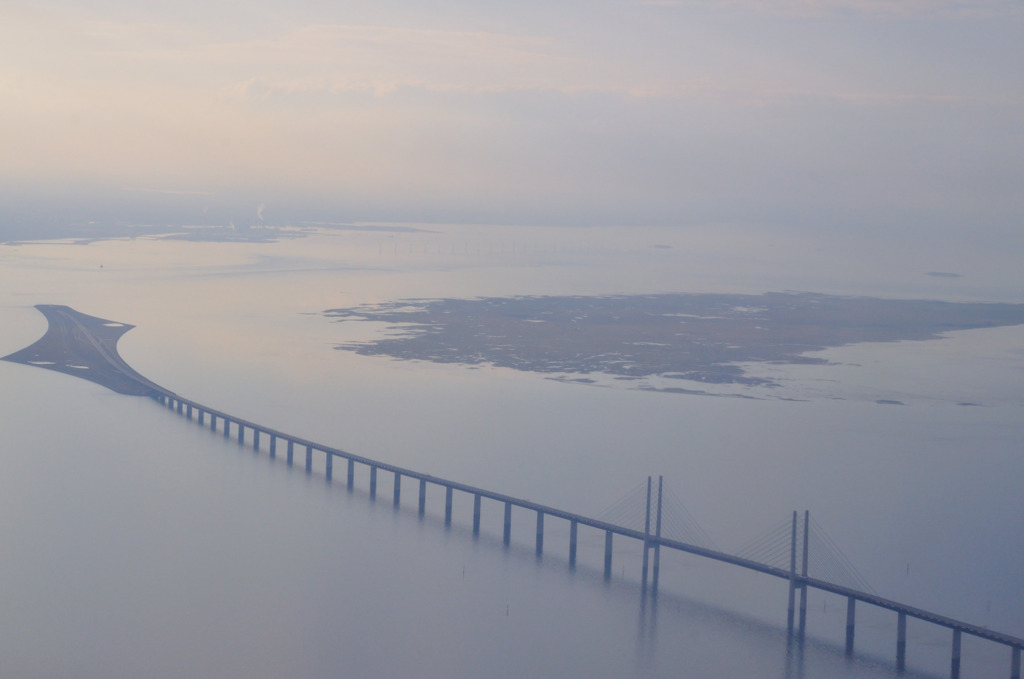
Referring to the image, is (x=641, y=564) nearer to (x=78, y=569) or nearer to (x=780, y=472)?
(x=780, y=472)

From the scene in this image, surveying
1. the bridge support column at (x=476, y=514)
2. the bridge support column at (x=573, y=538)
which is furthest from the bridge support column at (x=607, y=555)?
the bridge support column at (x=476, y=514)

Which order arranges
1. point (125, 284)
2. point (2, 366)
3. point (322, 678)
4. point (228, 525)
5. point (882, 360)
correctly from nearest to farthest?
point (322, 678), point (228, 525), point (2, 366), point (882, 360), point (125, 284)

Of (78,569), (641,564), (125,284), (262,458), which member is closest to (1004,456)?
(641,564)

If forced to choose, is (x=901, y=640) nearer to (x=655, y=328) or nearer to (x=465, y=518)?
(x=465, y=518)

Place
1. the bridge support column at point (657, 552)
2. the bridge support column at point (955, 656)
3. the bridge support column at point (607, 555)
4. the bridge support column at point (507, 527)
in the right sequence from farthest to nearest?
the bridge support column at point (507, 527), the bridge support column at point (607, 555), the bridge support column at point (657, 552), the bridge support column at point (955, 656)

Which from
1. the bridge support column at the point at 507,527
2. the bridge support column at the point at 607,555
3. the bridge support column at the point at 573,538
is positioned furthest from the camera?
Result: the bridge support column at the point at 507,527

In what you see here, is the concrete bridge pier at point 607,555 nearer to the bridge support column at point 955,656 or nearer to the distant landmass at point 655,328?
the bridge support column at point 955,656
